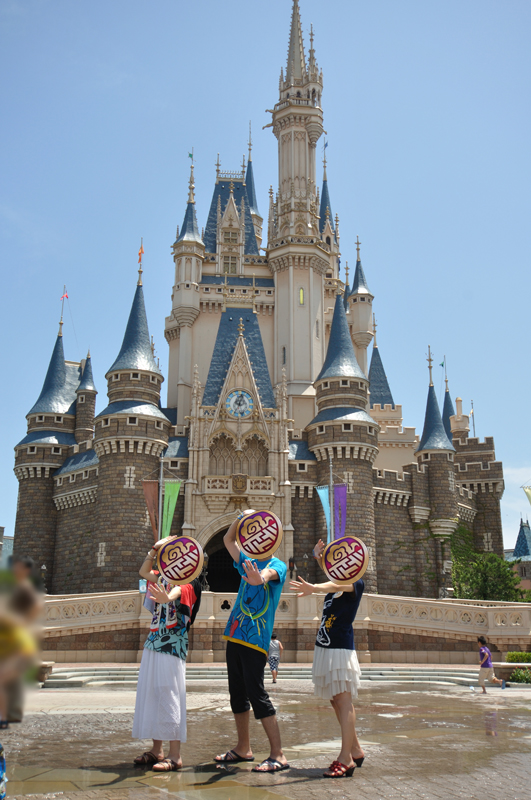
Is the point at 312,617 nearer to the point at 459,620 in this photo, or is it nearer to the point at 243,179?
the point at 459,620

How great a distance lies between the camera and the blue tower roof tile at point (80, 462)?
1325 inches

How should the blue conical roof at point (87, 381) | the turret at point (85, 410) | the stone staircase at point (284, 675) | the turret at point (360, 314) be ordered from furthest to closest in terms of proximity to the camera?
the turret at point (360, 314)
the blue conical roof at point (87, 381)
the turret at point (85, 410)
the stone staircase at point (284, 675)

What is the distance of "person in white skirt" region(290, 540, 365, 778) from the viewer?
559cm

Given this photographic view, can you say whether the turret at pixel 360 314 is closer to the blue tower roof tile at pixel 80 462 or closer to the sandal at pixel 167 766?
the blue tower roof tile at pixel 80 462

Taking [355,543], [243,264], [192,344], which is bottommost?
[355,543]

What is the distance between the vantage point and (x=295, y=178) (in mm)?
43688

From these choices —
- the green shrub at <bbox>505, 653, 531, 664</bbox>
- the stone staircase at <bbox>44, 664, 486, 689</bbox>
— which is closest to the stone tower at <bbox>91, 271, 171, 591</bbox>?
the stone staircase at <bbox>44, 664, 486, 689</bbox>

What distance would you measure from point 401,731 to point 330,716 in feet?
4.80

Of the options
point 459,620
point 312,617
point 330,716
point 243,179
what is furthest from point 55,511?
point 330,716

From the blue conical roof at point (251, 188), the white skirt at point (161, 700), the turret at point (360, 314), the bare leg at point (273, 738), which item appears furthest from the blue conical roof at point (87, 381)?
the bare leg at point (273, 738)

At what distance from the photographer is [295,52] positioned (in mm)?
46688

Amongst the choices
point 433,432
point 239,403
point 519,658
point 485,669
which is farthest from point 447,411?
point 485,669

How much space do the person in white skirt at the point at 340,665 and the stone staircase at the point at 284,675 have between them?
10.7m

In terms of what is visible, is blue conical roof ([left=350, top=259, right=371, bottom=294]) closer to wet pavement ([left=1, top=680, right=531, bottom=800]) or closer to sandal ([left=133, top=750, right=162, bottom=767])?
wet pavement ([left=1, top=680, right=531, bottom=800])
